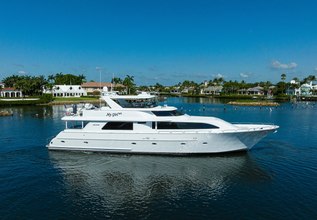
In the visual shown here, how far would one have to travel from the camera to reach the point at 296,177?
17719 mm

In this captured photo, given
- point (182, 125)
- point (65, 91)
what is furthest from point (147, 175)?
point (65, 91)

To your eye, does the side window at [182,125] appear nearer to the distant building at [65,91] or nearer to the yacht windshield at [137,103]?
the yacht windshield at [137,103]

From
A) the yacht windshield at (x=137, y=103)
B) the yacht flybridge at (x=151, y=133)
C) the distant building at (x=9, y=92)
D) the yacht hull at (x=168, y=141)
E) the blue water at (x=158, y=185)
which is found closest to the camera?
the blue water at (x=158, y=185)

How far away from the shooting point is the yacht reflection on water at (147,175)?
1542cm

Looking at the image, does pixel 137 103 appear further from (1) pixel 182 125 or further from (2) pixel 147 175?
(2) pixel 147 175

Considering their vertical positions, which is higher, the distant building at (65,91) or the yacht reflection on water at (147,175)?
the distant building at (65,91)

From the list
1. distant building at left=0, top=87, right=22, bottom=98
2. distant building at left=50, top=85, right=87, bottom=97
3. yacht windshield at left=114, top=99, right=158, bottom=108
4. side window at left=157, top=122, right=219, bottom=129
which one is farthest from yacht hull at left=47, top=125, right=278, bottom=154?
distant building at left=50, top=85, right=87, bottom=97

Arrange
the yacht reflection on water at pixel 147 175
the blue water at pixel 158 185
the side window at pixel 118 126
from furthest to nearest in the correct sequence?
1. the side window at pixel 118 126
2. the yacht reflection on water at pixel 147 175
3. the blue water at pixel 158 185

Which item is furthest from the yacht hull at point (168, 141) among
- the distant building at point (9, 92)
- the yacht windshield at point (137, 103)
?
the distant building at point (9, 92)

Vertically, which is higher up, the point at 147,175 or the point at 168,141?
the point at 168,141

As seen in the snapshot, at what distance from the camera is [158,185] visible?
16.5 m

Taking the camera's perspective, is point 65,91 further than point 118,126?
Yes

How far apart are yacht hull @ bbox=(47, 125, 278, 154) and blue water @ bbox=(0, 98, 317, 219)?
0.67 m

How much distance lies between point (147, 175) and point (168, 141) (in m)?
4.17
